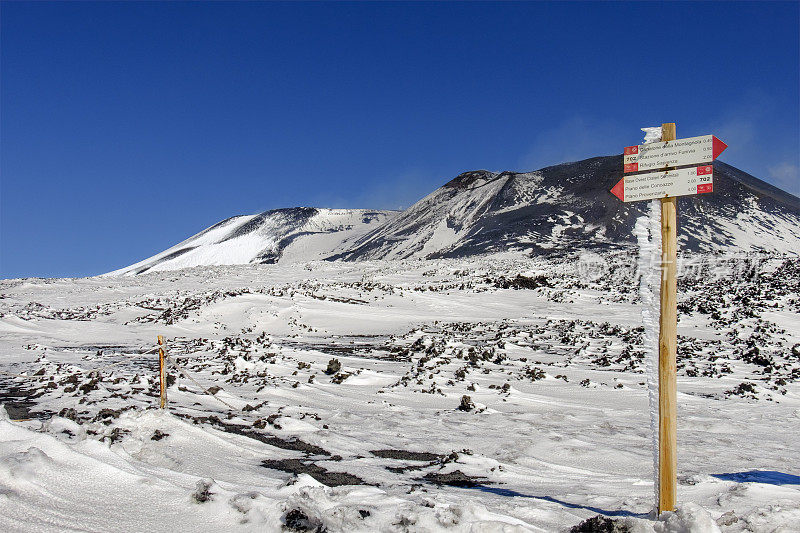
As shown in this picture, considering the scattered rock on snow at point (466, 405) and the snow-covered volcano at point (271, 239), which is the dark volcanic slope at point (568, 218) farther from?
the scattered rock on snow at point (466, 405)

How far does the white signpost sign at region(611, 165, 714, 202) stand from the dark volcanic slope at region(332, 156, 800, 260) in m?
48.6

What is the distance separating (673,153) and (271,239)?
11494cm

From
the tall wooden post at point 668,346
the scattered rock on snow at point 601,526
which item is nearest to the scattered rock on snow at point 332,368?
the tall wooden post at point 668,346

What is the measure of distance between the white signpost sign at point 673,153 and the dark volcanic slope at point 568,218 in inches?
1912

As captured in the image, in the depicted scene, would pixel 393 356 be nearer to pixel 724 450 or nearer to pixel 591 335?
pixel 591 335

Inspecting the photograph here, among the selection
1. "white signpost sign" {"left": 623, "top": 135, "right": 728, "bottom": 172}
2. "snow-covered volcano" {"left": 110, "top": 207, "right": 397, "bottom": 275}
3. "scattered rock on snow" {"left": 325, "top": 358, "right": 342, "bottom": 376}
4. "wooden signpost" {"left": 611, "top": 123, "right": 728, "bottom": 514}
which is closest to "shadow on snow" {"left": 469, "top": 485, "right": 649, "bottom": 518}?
"wooden signpost" {"left": 611, "top": 123, "right": 728, "bottom": 514}

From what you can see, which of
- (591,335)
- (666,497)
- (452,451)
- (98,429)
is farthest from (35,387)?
(591,335)

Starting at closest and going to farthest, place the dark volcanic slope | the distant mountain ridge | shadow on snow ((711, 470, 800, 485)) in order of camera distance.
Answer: shadow on snow ((711, 470, 800, 485)) → the dark volcanic slope → the distant mountain ridge

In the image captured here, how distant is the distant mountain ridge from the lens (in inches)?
2175

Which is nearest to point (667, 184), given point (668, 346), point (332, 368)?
point (668, 346)

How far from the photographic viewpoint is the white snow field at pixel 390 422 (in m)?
4.12

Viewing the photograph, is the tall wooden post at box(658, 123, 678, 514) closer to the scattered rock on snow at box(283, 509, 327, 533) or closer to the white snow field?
the white snow field

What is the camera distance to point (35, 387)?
9.91 m

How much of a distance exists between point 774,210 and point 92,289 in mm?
65903
